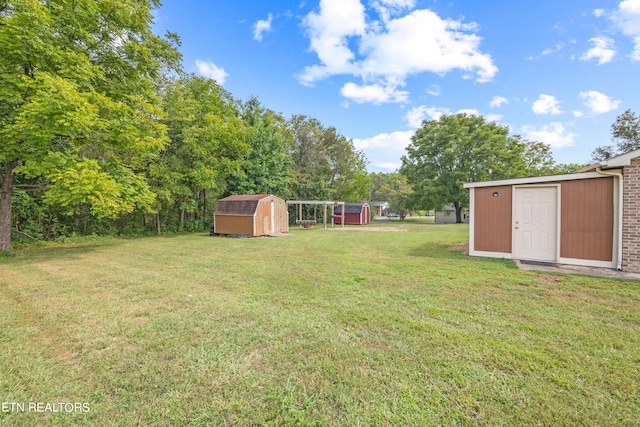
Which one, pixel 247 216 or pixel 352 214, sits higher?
pixel 247 216

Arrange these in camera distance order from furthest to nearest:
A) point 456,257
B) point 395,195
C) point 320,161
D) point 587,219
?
point 395,195 < point 320,161 < point 456,257 < point 587,219

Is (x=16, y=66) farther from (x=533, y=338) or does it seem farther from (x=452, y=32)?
(x=452, y=32)

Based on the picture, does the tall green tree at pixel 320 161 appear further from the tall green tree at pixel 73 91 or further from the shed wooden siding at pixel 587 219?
the shed wooden siding at pixel 587 219

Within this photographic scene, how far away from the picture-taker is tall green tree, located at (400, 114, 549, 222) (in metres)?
26.1

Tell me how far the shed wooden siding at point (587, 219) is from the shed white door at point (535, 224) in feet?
0.63

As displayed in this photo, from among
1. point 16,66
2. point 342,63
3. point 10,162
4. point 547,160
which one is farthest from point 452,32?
point 547,160

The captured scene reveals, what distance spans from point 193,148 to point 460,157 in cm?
2457

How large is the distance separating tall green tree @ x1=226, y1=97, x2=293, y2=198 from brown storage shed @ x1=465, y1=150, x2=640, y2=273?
15.0 meters

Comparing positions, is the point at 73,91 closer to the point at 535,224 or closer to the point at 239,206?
the point at 239,206

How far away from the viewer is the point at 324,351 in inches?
104

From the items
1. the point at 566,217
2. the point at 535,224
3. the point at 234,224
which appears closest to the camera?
the point at 566,217

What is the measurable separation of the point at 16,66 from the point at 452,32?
1468cm

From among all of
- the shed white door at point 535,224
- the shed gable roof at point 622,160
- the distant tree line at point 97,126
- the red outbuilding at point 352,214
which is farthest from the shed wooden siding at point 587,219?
the red outbuilding at point 352,214

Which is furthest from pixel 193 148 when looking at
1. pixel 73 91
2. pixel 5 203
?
pixel 73 91
